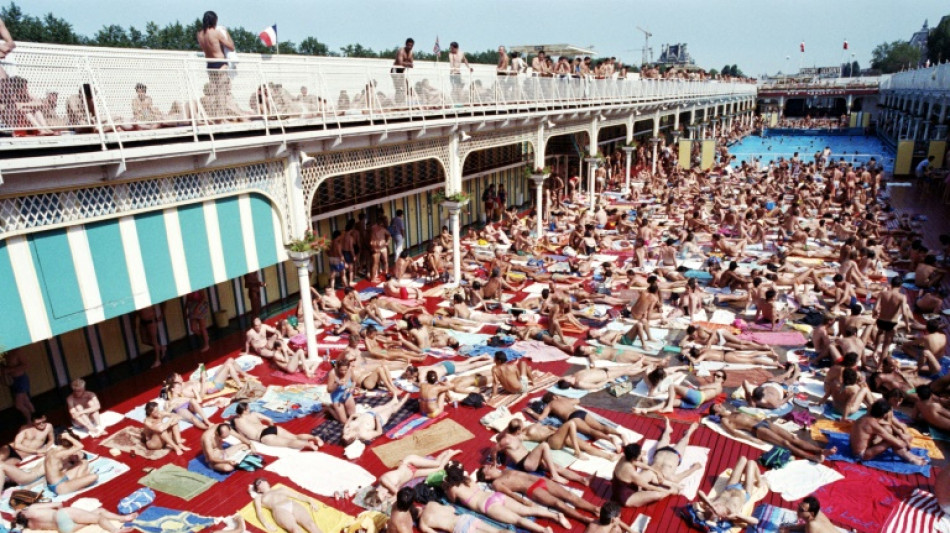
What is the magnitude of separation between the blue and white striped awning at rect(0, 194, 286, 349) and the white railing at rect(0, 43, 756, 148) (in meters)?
1.26

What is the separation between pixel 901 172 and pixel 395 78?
30769 millimetres

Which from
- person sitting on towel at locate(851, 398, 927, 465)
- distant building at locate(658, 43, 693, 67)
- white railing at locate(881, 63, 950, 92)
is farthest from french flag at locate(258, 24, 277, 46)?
distant building at locate(658, 43, 693, 67)

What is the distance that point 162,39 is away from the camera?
260 ft

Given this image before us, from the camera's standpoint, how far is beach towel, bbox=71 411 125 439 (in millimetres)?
9242

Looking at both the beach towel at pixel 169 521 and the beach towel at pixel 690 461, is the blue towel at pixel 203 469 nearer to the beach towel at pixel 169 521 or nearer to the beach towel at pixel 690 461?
the beach towel at pixel 169 521

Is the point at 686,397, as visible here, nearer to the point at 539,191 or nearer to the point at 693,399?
the point at 693,399

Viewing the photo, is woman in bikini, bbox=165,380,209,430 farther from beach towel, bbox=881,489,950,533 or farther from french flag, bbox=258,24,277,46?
beach towel, bbox=881,489,950,533

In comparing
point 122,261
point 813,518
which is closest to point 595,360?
point 813,518

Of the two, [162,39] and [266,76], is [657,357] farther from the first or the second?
[162,39]

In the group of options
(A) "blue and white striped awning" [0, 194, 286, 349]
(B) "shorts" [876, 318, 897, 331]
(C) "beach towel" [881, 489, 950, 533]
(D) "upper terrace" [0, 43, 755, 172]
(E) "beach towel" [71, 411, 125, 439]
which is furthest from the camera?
(B) "shorts" [876, 318, 897, 331]

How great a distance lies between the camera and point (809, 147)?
5059cm

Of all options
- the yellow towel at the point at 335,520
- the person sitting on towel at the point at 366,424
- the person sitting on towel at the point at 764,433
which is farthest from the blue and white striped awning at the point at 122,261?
the person sitting on towel at the point at 764,433

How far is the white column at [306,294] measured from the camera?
1083 centimetres

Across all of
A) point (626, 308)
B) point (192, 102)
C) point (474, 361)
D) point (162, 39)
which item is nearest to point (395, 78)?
point (192, 102)
